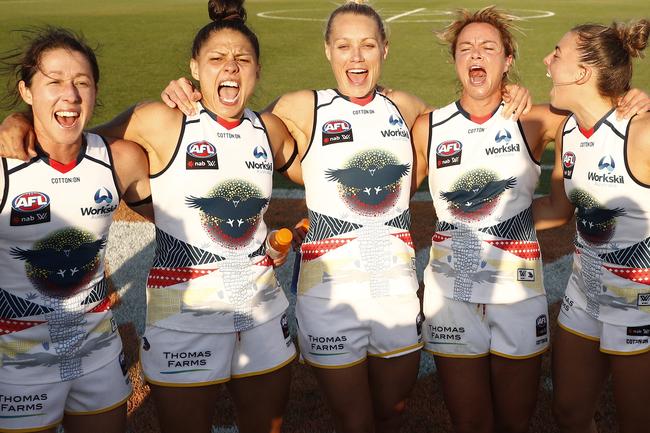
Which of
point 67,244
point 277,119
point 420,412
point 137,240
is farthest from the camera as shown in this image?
point 137,240

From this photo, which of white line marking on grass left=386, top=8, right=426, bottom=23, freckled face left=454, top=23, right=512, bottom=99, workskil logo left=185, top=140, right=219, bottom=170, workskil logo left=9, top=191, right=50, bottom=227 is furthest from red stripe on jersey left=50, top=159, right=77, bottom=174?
white line marking on grass left=386, top=8, right=426, bottom=23

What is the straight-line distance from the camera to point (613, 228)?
3.76 metres

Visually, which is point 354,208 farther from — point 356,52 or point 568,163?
point 568,163

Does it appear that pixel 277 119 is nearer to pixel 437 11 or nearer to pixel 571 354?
pixel 571 354

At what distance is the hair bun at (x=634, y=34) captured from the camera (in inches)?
149

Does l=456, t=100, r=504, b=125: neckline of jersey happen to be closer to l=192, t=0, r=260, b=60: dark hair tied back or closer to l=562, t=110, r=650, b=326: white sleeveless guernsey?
l=562, t=110, r=650, b=326: white sleeveless guernsey

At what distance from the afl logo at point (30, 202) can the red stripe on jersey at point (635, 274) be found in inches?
107

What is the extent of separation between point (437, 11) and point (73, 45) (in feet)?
86.8

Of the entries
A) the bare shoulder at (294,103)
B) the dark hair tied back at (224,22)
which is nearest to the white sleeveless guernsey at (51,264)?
the dark hair tied back at (224,22)

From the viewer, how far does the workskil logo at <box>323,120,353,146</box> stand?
156 inches

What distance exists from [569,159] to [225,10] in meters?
1.92

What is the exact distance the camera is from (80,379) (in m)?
3.35

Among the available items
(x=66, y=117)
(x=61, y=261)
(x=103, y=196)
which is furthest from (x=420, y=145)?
(x=61, y=261)

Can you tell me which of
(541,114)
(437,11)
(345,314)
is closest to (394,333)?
(345,314)
